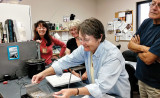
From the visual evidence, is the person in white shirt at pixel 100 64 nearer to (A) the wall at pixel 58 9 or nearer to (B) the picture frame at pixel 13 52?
(B) the picture frame at pixel 13 52

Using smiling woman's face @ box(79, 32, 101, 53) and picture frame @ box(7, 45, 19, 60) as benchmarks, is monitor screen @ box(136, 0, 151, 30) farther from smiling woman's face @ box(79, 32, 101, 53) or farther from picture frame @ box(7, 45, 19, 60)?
picture frame @ box(7, 45, 19, 60)

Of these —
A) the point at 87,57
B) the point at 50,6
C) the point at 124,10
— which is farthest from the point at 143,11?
the point at 87,57

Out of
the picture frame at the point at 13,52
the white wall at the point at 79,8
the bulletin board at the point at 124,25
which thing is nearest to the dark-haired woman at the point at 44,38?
the picture frame at the point at 13,52

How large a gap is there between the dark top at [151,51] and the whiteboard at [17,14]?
1730mm

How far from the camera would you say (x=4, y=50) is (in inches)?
60.9

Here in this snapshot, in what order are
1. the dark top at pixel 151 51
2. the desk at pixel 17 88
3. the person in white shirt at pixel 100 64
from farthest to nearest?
1. the dark top at pixel 151 51
2. the desk at pixel 17 88
3. the person in white shirt at pixel 100 64

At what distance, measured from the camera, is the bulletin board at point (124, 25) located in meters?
4.12

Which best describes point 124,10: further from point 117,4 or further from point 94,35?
point 94,35

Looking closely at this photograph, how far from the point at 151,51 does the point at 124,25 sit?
3.06 m

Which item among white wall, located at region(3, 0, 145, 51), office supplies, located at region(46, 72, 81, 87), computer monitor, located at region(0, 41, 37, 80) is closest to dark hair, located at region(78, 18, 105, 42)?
office supplies, located at region(46, 72, 81, 87)

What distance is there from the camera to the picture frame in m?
1.58

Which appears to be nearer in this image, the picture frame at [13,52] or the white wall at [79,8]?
the picture frame at [13,52]

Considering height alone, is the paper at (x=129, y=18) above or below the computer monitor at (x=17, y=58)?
above

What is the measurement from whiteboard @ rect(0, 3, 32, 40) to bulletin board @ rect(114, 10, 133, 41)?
114 inches
